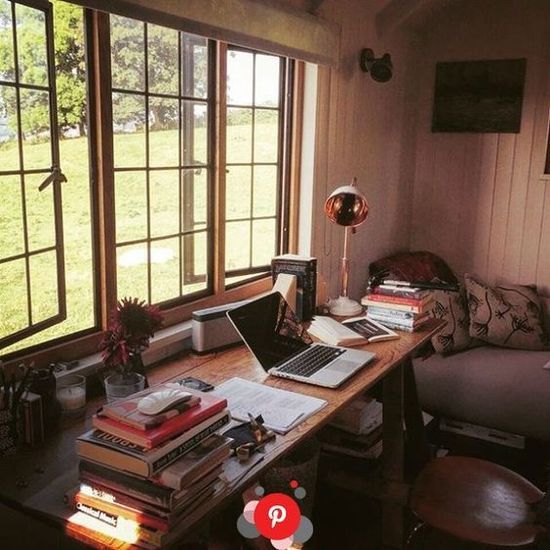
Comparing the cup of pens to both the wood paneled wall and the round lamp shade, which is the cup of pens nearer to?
the round lamp shade

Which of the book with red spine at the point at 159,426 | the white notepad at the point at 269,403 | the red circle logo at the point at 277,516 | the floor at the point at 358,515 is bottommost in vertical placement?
the floor at the point at 358,515

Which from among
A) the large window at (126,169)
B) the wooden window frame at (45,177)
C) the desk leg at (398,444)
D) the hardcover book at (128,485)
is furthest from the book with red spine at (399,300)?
the hardcover book at (128,485)

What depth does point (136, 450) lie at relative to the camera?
138cm

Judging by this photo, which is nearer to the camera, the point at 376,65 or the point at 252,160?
the point at 252,160

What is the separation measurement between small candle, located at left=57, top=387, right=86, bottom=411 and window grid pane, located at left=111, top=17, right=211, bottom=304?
0.61 metres

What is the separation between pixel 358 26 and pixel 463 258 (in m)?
1.77

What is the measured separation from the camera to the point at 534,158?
413 centimetres

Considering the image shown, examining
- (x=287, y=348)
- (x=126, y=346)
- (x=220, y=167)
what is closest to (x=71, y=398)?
(x=126, y=346)

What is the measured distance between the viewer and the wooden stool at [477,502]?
1.91 m

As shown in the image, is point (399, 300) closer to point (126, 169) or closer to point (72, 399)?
point (126, 169)

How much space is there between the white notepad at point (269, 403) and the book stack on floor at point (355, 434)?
0.92 m

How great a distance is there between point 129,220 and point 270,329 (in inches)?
27.6

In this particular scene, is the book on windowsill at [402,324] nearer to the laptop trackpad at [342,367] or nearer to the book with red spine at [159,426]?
the laptop trackpad at [342,367]

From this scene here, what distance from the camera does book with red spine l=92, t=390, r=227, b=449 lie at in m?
1.38
